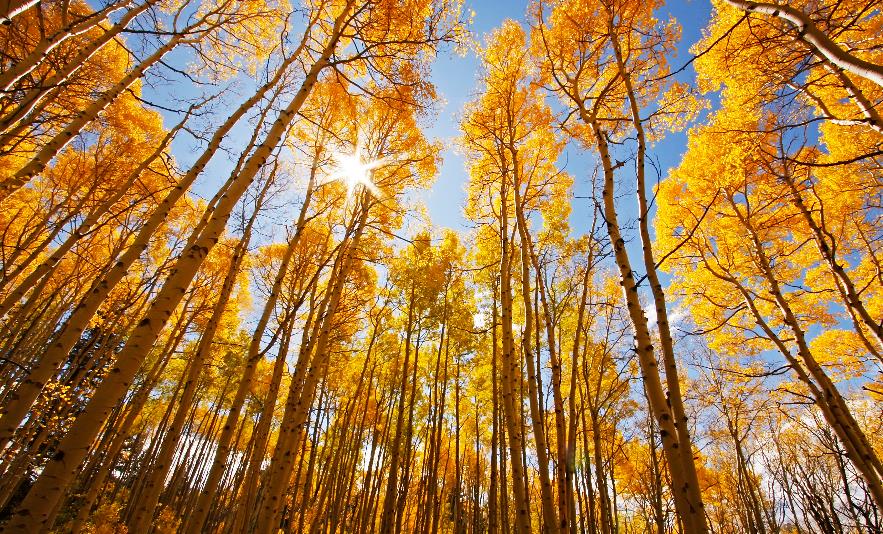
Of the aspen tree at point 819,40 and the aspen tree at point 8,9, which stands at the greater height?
the aspen tree at point 819,40

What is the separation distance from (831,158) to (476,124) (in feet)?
25.0

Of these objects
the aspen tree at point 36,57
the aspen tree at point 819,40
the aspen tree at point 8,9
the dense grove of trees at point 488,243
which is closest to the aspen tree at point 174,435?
the dense grove of trees at point 488,243

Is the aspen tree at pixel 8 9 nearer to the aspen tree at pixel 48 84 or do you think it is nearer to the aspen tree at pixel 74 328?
the aspen tree at pixel 48 84

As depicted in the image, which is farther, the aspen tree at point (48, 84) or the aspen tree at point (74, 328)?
the aspen tree at point (48, 84)

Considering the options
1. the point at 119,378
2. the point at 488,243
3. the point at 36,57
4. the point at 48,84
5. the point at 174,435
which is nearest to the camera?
the point at 119,378

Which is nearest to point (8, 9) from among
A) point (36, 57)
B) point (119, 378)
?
point (36, 57)

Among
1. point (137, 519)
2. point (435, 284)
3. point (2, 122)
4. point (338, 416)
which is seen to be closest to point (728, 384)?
point (435, 284)

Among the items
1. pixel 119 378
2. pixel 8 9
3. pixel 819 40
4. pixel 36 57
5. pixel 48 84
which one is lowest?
pixel 119 378

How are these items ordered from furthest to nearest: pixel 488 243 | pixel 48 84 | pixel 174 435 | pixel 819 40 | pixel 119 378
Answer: pixel 488 243 < pixel 174 435 < pixel 48 84 < pixel 819 40 < pixel 119 378

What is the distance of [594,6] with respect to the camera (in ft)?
17.4

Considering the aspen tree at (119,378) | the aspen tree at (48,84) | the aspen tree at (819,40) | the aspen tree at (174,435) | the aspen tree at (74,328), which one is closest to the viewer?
the aspen tree at (119,378)

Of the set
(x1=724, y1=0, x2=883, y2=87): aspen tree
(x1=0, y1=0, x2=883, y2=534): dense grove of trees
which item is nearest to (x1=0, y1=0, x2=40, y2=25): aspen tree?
(x1=0, y1=0, x2=883, y2=534): dense grove of trees

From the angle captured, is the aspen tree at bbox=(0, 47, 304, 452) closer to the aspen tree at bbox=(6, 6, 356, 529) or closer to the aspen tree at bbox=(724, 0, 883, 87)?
the aspen tree at bbox=(6, 6, 356, 529)

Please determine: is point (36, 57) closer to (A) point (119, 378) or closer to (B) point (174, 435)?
(A) point (119, 378)
